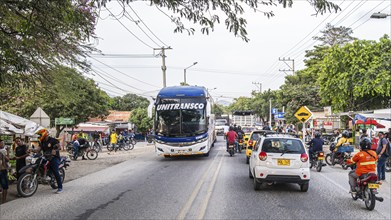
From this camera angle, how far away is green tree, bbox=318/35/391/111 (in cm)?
2785

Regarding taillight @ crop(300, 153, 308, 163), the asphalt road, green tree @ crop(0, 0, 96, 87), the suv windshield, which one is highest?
green tree @ crop(0, 0, 96, 87)

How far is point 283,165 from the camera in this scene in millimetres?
10195

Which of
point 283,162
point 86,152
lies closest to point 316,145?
point 283,162

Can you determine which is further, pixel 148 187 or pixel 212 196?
pixel 148 187

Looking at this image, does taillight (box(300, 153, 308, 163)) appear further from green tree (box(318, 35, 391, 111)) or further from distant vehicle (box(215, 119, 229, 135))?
distant vehicle (box(215, 119, 229, 135))

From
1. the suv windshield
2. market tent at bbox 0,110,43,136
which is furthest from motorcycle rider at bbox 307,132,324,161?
market tent at bbox 0,110,43,136

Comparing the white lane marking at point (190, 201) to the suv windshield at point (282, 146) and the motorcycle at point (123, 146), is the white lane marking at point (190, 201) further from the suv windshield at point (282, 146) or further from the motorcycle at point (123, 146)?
the motorcycle at point (123, 146)

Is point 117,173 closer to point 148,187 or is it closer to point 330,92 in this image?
point 148,187

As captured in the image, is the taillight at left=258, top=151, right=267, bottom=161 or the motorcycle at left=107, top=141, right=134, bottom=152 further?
the motorcycle at left=107, top=141, right=134, bottom=152

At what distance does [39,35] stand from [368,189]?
884 centimetres

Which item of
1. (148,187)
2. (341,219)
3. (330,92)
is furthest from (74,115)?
(341,219)

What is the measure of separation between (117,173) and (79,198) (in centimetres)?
539

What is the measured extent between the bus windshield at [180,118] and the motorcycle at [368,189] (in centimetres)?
1064

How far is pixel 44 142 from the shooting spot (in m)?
10.5
